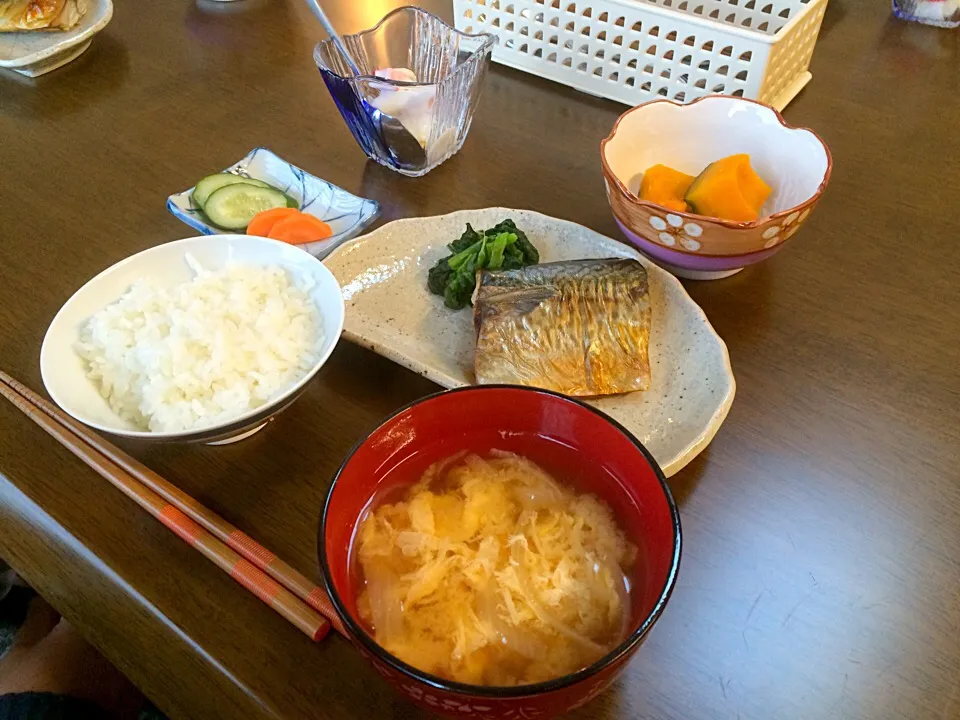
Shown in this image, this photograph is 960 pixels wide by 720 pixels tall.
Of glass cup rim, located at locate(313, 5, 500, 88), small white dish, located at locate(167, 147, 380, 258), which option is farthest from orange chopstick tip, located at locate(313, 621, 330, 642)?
glass cup rim, located at locate(313, 5, 500, 88)

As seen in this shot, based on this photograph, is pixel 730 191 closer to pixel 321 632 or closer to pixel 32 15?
pixel 321 632

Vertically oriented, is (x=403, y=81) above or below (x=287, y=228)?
above

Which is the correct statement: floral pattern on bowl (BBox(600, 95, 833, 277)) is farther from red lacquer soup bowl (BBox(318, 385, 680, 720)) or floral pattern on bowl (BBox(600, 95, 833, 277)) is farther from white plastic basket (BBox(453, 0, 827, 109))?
red lacquer soup bowl (BBox(318, 385, 680, 720))

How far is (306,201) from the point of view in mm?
1359

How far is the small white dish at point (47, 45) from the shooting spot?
1729 mm

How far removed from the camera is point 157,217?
1357 millimetres

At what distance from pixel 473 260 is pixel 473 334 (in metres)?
0.11

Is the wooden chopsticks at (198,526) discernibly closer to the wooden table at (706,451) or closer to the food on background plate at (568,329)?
the wooden table at (706,451)

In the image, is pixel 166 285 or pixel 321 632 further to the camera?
pixel 166 285

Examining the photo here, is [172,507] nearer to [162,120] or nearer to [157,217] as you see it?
[157,217]

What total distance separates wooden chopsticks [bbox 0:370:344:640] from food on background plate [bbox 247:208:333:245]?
438 mm

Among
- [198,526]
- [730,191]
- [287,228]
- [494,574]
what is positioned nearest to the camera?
[494,574]

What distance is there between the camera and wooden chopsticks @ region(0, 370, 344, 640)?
0.77 metres

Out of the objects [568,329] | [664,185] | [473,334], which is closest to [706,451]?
[568,329]
